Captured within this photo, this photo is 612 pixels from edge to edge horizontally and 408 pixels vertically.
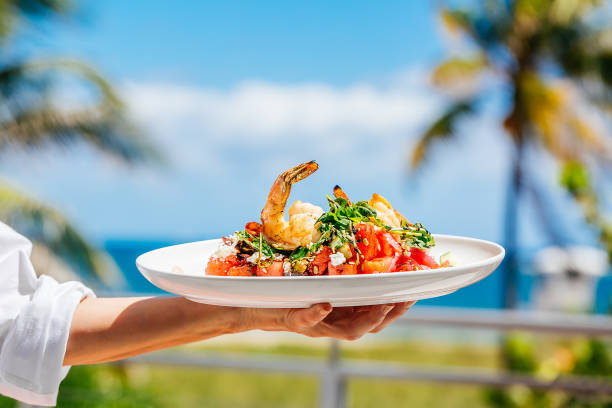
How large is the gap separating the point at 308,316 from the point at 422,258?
26 cm

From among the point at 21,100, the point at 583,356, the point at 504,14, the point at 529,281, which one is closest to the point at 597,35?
the point at 504,14

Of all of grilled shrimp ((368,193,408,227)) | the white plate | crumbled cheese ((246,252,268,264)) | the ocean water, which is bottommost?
the ocean water

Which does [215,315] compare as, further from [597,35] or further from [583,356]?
[597,35]

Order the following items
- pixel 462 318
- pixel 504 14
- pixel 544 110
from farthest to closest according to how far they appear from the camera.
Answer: pixel 504 14 < pixel 544 110 < pixel 462 318

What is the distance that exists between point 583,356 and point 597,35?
25.0 feet

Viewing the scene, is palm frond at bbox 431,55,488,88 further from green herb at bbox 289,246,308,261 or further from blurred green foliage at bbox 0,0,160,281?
green herb at bbox 289,246,308,261

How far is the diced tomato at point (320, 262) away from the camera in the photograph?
100cm

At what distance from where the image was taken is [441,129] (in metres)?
12.3

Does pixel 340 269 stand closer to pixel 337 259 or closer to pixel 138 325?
pixel 337 259

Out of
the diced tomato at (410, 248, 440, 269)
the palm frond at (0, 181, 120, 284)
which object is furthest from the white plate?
the palm frond at (0, 181, 120, 284)

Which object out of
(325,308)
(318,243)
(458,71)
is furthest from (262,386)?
(325,308)

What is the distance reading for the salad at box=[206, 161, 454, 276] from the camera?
1.02 meters

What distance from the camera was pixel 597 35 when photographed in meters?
11.8

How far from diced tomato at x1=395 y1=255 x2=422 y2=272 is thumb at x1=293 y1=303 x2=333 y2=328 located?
17 cm
